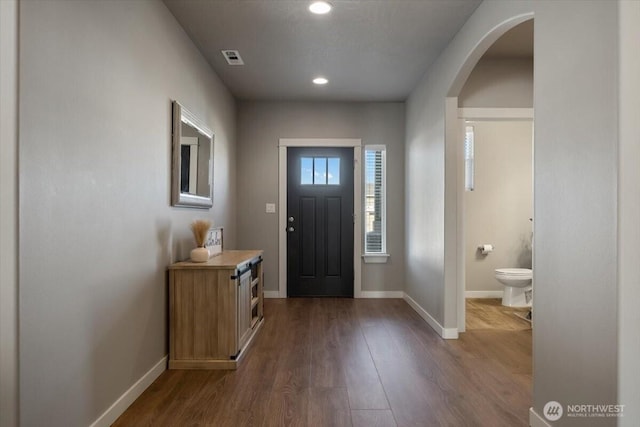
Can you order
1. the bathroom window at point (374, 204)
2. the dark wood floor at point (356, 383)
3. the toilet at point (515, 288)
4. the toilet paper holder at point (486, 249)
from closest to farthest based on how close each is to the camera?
the dark wood floor at point (356, 383), the toilet at point (515, 288), the toilet paper holder at point (486, 249), the bathroom window at point (374, 204)

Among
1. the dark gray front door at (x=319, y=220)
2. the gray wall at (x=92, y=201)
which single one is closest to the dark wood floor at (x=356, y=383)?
the gray wall at (x=92, y=201)

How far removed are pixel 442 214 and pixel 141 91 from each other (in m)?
2.60

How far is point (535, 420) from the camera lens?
1982 mm

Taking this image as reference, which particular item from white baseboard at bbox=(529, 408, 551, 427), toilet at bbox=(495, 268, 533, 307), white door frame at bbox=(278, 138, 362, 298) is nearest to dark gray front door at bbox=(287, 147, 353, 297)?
white door frame at bbox=(278, 138, 362, 298)

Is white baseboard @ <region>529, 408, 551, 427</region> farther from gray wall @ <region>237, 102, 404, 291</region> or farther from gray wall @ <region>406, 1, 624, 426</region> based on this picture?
gray wall @ <region>237, 102, 404, 291</region>

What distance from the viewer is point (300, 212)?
515 centimetres

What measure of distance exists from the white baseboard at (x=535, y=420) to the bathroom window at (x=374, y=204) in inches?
128

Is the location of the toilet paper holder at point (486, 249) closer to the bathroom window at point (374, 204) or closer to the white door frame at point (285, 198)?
the bathroom window at point (374, 204)

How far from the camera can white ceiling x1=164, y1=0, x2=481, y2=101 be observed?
2.80 metres

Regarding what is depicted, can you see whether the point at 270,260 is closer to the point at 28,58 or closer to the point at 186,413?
the point at 186,413

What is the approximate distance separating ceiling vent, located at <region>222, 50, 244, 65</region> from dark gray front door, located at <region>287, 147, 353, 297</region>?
156 centimetres

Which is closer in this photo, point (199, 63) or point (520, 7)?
point (520, 7)

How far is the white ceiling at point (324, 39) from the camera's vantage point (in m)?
2.80

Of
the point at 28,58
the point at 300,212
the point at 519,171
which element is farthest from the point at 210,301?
the point at 519,171
